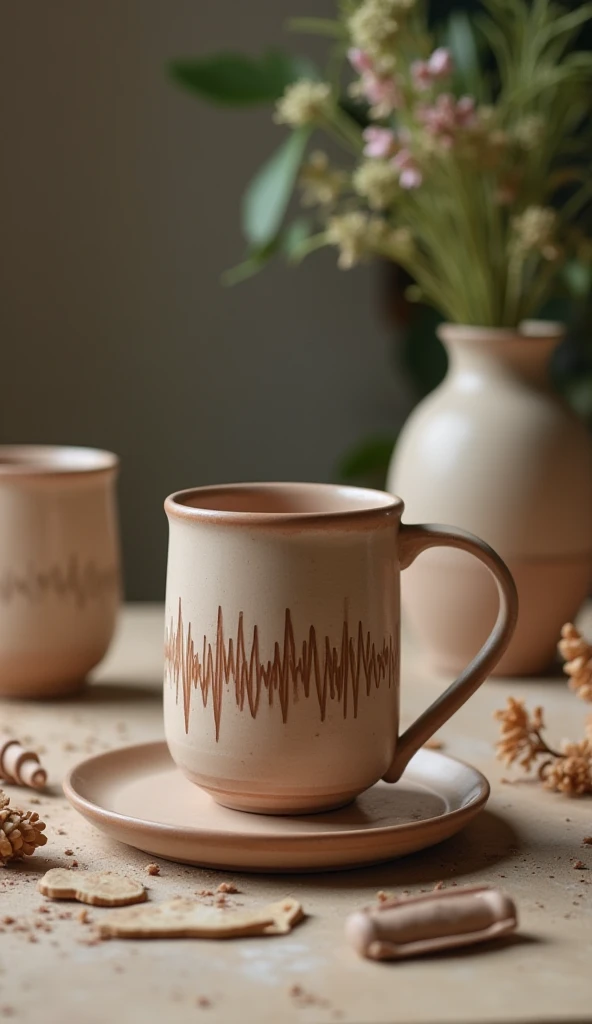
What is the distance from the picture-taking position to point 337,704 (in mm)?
652

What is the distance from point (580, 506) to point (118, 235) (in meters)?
1.36

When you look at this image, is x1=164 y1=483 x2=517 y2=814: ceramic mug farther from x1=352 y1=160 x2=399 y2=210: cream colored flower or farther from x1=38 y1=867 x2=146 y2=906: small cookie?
x1=352 y1=160 x2=399 y2=210: cream colored flower

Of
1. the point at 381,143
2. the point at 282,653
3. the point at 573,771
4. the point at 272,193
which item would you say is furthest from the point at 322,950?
the point at 272,193

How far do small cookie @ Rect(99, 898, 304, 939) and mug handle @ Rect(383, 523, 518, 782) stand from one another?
14 cm

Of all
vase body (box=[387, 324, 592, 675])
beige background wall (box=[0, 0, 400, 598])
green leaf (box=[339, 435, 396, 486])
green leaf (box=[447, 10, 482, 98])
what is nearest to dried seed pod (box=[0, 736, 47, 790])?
vase body (box=[387, 324, 592, 675])

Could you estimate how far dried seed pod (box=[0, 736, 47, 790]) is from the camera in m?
0.77

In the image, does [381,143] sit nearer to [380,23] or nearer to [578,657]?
[380,23]

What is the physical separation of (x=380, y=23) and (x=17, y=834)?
0.67 metres

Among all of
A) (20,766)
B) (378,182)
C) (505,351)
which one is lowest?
(20,766)

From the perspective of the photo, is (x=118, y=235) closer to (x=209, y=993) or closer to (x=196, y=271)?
(x=196, y=271)

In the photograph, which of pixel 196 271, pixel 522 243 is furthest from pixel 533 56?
pixel 196 271

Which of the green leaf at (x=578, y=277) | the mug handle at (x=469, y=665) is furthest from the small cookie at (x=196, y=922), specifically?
the green leaf at (x=578, y=277)

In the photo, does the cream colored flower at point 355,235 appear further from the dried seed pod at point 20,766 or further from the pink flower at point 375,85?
A: the dried seed pod at point 20,766

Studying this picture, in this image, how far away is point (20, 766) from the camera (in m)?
0.77
